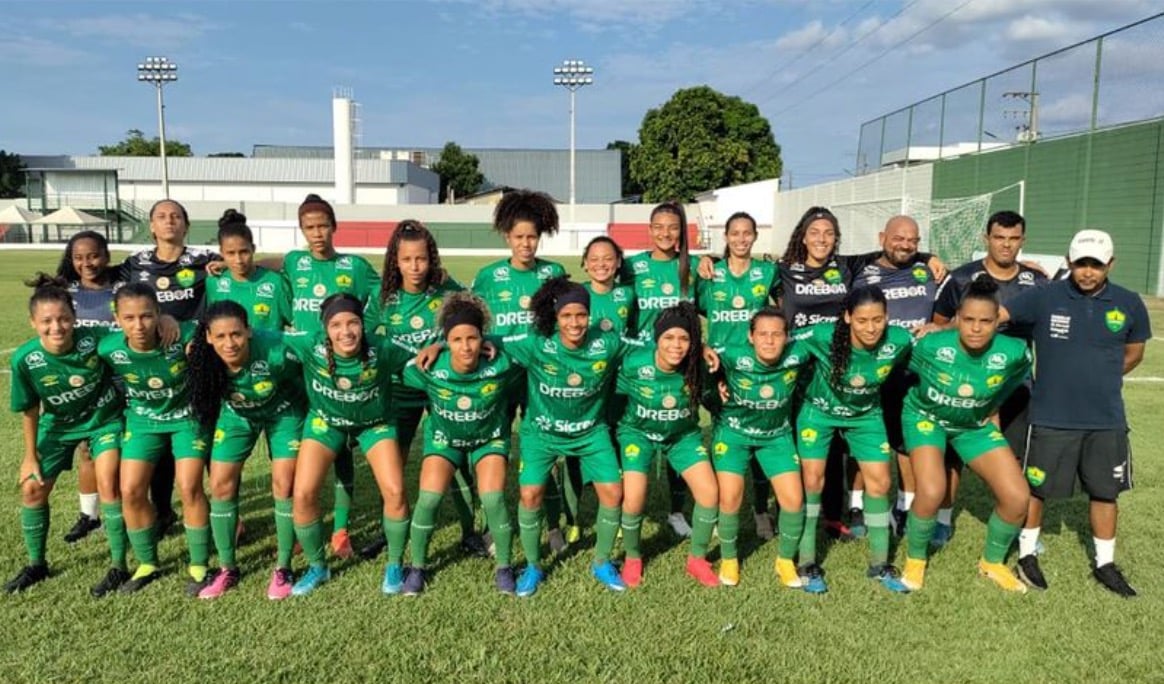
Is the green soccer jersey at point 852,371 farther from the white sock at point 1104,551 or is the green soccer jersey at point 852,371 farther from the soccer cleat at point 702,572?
the white sock at point 1104,551

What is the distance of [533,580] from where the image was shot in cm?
420

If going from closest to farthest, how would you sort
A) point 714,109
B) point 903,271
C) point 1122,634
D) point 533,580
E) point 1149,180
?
point 1122,634, point 533,580, point 903,271, point 1149,180, point 714,109

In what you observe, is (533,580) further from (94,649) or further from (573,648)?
(94,649)

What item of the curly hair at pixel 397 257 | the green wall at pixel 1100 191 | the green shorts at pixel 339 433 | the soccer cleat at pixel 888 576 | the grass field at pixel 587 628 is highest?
the green wall at pixel 1100 191

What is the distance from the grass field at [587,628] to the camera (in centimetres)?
346

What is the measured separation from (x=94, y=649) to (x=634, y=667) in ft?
7.43

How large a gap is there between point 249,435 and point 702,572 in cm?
239

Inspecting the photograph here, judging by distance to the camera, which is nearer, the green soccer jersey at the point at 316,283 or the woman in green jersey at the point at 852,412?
the woman in green jersey at the point at 852,412

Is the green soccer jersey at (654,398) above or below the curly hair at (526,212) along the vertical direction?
below

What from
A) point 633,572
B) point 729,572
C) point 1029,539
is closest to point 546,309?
point 633,572

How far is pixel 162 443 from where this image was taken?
14.0 feet

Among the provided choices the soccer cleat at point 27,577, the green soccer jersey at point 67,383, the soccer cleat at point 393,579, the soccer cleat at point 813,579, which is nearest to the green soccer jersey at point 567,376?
the soccer cleat at point 393,579

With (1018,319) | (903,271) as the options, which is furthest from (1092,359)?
(903,271)

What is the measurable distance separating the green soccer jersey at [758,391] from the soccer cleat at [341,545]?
218cm
